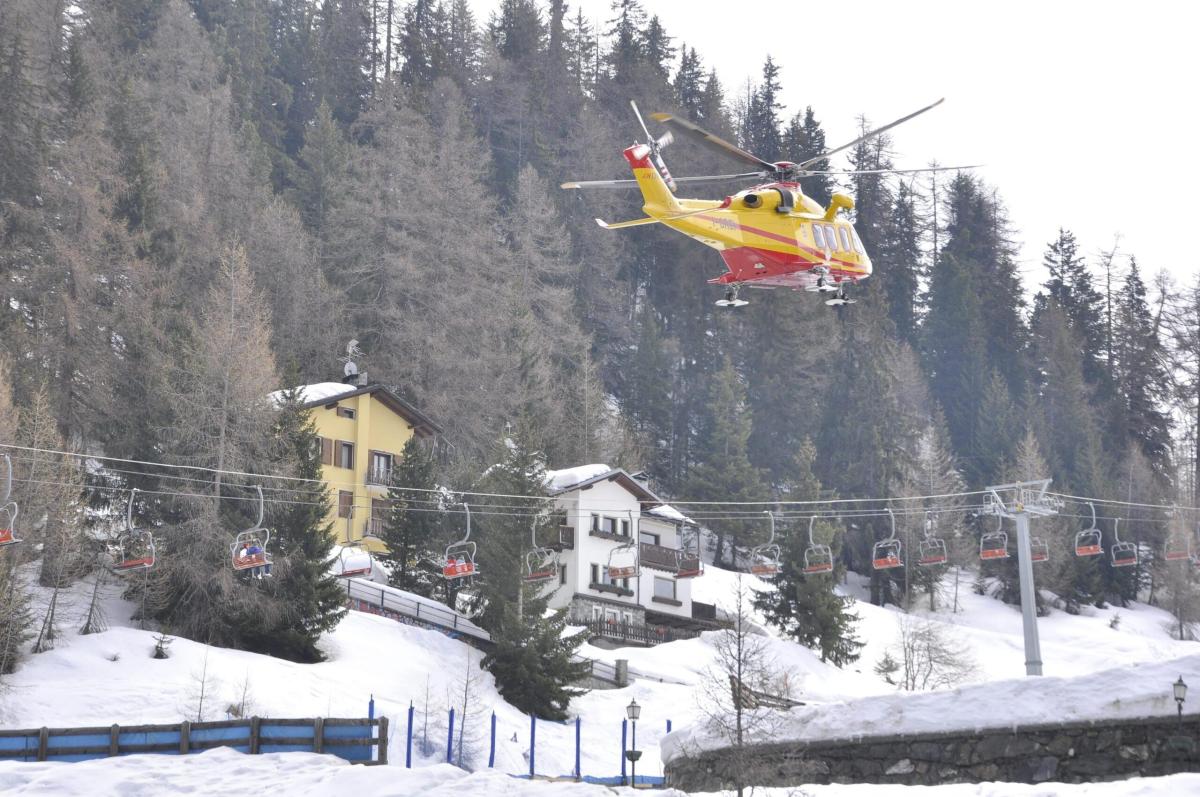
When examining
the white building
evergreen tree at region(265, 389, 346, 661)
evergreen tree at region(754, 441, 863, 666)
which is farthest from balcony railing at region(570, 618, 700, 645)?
evergreen tree at region(265, 389, 346, 661)

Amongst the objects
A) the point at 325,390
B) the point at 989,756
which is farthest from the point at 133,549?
the point at 989,756

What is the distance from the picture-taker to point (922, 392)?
301 feet

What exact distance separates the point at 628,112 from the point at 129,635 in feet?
225

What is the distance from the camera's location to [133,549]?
35938 millimetres

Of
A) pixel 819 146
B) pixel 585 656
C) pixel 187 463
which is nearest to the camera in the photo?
pixel 187 463

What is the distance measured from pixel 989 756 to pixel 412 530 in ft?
107

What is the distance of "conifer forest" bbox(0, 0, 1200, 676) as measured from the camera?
40.1m

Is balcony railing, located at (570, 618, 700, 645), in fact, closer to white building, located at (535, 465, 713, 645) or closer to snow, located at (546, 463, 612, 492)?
white building, located at (535, 465, 713, 645)

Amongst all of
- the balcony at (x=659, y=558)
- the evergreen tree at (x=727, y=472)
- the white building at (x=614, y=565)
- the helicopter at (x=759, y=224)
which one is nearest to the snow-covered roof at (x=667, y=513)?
the white building at (x=614, y=565)

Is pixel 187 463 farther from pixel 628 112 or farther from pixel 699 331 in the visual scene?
pixel 628 112

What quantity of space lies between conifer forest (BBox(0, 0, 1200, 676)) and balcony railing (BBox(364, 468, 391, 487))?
4239mm

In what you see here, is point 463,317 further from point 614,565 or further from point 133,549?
point 133,549

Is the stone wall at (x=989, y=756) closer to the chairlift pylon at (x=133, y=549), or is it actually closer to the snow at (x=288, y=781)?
the snow at (x=288, y=781)

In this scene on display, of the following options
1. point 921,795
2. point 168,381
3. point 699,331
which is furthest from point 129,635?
point 699,331
